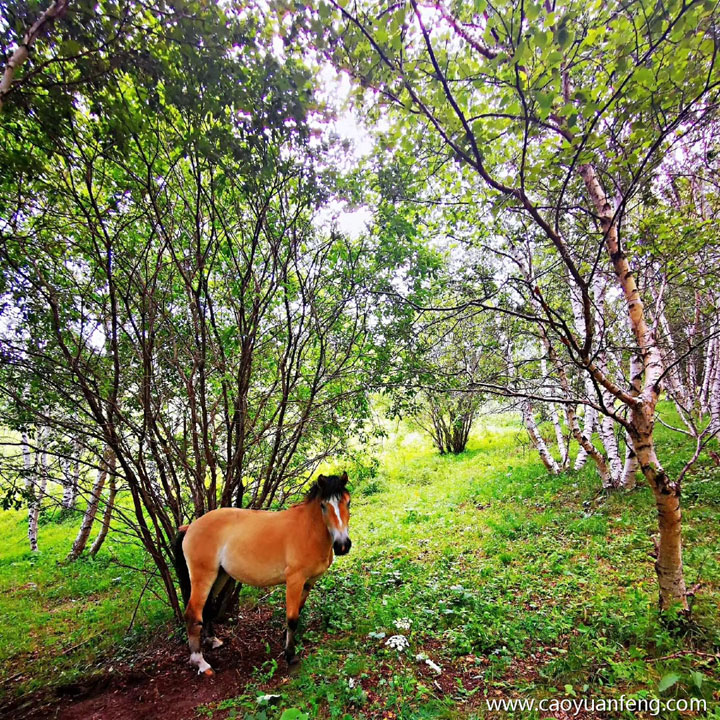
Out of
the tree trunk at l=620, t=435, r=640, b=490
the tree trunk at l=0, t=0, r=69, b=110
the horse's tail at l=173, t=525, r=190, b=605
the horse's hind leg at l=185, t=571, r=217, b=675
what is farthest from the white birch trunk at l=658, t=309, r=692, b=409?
the horse's tail at l=173, t=525, r=190, b=605

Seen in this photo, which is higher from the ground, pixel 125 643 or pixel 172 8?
pixel 172 8

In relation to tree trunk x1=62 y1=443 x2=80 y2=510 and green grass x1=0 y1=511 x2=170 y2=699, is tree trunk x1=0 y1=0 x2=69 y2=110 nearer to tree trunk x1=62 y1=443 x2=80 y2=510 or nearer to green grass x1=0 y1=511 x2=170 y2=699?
tree trunk x1=62 y1=443 x2=80 y2=510

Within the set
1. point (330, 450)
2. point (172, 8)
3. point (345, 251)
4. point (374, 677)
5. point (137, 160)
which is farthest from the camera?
point (330, 450)

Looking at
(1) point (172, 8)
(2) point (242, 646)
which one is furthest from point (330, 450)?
(1) point (172, 8)

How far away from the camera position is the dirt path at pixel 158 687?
325 centimetres

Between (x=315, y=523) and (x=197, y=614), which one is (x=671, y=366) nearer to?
(x=315, y=523)

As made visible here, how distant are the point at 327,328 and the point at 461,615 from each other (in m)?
4.31

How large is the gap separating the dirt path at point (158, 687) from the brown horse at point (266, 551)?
0.25 meters

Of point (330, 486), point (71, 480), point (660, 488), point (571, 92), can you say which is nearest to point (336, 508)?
point (330, 486)

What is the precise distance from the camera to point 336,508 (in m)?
3.46

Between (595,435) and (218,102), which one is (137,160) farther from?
(595,435)

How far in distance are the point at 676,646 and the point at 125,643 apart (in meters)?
6.52

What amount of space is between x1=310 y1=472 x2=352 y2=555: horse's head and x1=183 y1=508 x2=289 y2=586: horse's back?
0.60m

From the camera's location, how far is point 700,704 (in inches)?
100
